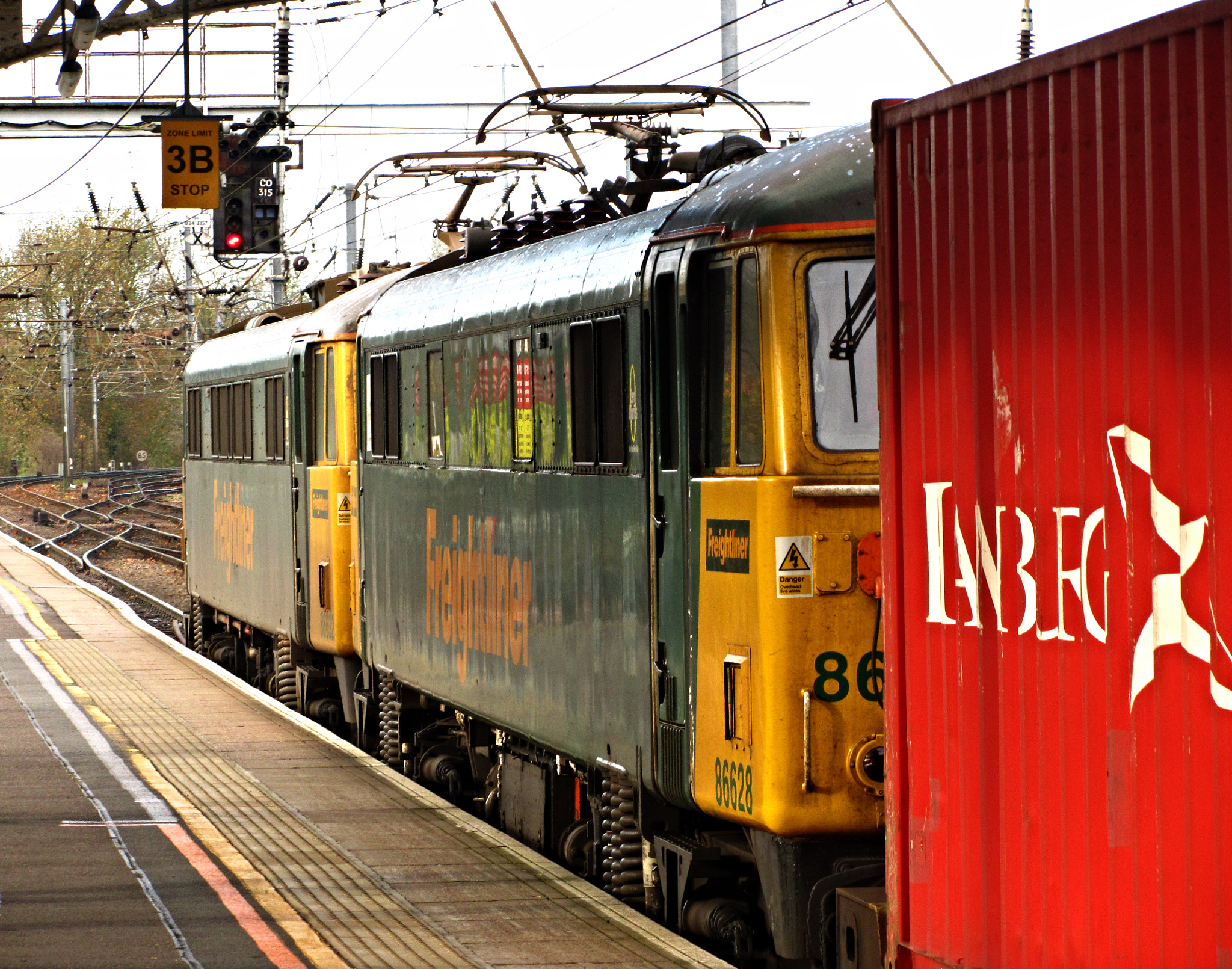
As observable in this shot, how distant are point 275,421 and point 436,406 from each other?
5.70 m

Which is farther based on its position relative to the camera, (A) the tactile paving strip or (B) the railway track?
(B) the railway track

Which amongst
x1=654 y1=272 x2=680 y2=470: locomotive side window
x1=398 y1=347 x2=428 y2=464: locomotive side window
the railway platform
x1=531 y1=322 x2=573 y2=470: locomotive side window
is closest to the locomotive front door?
x1=654 y1=272 x2=680 y2=470: locomotive side window

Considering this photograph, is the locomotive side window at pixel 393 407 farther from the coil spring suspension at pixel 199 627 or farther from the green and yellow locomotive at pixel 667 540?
the coil spring suspension at pixel 199 627

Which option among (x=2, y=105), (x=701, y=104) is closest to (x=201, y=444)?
(x=2, y=105)

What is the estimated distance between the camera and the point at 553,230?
9.82 m

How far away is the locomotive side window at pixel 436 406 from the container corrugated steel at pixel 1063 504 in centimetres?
529

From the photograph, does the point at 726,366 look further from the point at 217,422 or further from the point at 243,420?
the point at 217,422

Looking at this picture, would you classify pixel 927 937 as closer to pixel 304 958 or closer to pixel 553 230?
pixel 304 958

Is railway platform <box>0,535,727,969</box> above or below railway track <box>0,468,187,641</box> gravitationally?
below

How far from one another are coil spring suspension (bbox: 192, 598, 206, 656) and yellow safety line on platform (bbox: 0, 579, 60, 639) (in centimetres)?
151

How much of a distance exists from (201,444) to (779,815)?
583 inches

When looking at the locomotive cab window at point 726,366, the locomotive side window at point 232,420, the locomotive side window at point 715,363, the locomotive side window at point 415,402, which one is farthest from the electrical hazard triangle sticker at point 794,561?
the locomotive side window at point 232,420

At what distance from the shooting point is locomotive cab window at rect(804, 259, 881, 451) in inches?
261

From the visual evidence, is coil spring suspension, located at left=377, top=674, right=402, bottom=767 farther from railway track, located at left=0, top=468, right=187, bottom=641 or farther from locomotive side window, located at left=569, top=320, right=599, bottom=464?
railway track, located at left=0, top=468, right=187, bottom=641
